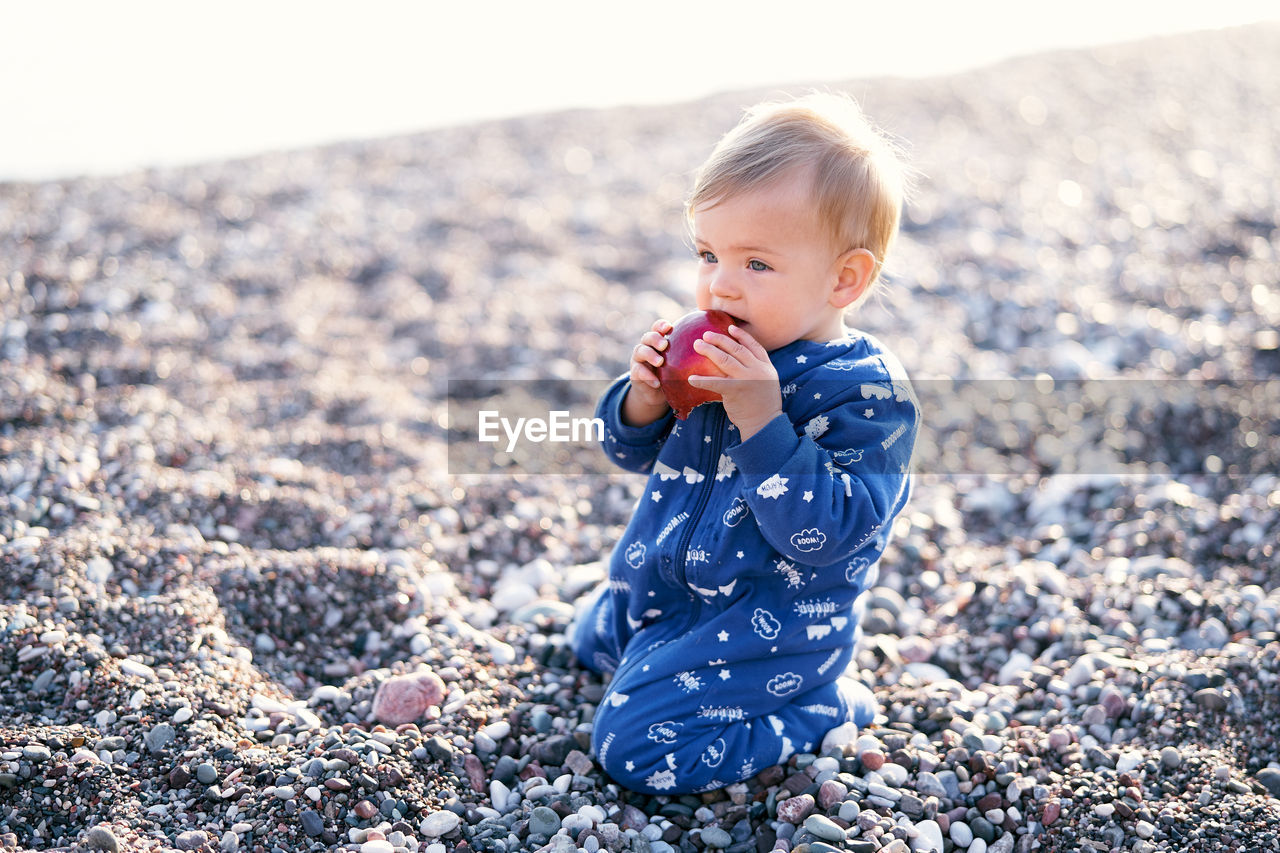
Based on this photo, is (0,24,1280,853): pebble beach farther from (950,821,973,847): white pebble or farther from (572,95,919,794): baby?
(572,95,919,794): baby

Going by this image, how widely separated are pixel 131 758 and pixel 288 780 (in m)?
0.44

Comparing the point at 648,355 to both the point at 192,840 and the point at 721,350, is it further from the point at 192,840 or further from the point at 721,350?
the point at 192,840

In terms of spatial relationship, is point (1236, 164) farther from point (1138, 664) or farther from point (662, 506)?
point (662, 506)

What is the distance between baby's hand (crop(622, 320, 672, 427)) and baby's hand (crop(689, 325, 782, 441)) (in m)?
0.17

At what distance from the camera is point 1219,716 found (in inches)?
118

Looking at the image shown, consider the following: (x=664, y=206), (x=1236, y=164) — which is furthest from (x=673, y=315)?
(x=1236, y=164)

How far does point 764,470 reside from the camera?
254 cm

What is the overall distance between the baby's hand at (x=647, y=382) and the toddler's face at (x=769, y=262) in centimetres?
15

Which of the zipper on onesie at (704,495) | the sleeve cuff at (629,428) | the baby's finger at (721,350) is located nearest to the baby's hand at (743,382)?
the baby's finger at (721,350)

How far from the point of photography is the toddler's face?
2578 mm

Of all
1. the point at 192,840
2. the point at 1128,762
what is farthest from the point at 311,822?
the point at 1128,762

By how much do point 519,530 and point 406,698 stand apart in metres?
1.30

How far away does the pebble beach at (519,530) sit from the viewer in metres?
2.75

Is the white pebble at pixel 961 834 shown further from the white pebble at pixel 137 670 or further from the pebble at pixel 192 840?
the white pebble at pixel 137 670
